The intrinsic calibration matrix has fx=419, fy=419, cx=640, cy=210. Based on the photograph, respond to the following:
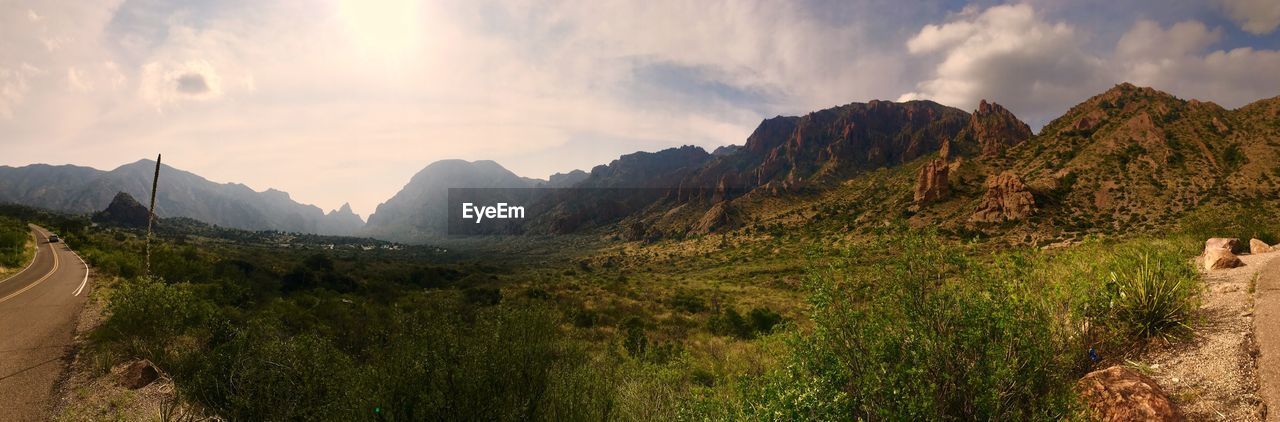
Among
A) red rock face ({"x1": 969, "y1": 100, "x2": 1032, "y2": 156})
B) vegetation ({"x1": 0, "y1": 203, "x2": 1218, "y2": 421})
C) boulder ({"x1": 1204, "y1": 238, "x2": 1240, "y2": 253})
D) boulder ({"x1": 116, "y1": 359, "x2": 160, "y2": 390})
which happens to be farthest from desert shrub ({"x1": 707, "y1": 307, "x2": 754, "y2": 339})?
red rock face ({"x1": 969, "y1": 100, "x2": 1032, "y2": 156})

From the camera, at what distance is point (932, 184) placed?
86.2 meters

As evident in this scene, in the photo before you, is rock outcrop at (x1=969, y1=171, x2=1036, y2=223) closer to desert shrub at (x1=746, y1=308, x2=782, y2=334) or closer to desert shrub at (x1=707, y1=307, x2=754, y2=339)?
desert shrub at (x1=746, y1=308, x2=782, y2=334)

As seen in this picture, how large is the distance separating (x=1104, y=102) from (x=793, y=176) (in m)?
100

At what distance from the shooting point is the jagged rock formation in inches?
5512

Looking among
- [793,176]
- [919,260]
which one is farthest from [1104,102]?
[919,260]

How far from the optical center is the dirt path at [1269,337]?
696 cm

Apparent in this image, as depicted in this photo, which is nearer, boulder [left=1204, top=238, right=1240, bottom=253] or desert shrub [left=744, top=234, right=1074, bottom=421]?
desert shrub [left=744, top=234, right=1074, bottom=421]

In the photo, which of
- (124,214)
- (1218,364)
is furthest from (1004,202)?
(124,214)

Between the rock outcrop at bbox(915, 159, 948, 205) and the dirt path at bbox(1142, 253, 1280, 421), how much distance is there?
86.0 metres

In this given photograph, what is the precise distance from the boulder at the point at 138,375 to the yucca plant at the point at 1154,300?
2812cm

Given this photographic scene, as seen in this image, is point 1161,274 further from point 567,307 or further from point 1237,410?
point 567,307

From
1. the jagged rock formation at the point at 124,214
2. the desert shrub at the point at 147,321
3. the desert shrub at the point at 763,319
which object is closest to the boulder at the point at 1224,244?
the desert shrub at the point at 763,319

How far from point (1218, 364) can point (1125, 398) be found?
9.15ft

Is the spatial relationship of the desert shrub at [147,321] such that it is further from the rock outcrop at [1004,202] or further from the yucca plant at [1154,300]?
the rock outcrop at [1004,202]
